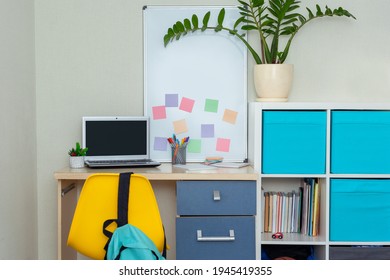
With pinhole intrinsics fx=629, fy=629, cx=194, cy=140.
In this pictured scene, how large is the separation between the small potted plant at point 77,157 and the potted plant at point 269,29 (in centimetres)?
82

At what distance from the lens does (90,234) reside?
283 centimetres

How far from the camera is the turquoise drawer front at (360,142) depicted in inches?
138

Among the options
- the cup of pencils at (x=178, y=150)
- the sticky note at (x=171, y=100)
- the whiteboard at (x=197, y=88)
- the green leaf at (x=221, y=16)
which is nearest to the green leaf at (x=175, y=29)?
the whiteboard at (x=197, y=88)

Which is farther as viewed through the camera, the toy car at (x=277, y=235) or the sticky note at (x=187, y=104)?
the sticky note at (x=187, y=104)

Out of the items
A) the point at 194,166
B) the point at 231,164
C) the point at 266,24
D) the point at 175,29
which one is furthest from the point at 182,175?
the point at 266,24

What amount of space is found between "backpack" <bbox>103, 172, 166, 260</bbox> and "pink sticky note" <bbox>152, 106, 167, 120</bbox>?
1100 millimetres

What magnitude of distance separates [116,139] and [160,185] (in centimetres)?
42

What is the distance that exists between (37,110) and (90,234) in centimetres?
128

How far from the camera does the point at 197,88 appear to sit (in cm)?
384

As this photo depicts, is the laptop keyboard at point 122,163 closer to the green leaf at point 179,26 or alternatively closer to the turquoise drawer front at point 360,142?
the green leaf at point 179,26

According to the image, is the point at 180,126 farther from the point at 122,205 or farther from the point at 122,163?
the point at 122,205

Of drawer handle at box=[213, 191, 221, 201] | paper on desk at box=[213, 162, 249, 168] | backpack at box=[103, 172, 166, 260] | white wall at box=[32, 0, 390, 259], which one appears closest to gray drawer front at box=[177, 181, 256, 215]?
drawer handle at box=[213, 191, 221, 201]
